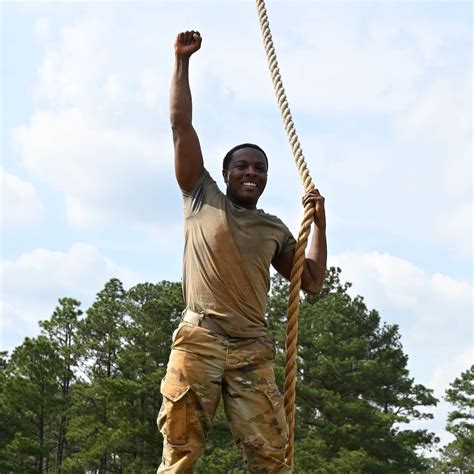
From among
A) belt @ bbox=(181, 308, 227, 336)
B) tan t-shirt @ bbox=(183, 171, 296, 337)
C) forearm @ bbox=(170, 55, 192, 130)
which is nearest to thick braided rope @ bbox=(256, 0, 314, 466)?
tan t-shirt @ bbox=(183, 171, 296, 337)

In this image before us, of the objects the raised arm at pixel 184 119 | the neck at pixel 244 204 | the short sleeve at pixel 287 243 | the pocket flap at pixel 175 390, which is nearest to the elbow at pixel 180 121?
the raised arm at pixel 184 119

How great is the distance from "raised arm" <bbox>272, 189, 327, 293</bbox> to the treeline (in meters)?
25.2

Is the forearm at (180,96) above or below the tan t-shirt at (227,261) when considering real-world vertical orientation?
above

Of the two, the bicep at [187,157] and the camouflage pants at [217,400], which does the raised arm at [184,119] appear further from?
the camouflage pants at [217,400]

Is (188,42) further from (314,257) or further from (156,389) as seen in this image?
(156,389)

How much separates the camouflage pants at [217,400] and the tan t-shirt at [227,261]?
0.11 m

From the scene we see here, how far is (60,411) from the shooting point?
1563 inches

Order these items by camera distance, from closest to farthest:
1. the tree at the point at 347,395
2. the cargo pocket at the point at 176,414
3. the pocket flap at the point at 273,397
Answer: the cargo pocket at the point at 176,414 < the pocket flap at the point at 273,397 < the tree at the point at 347,395

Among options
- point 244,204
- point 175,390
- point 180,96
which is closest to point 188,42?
→ point 180,96

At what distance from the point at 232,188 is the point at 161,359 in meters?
32.6

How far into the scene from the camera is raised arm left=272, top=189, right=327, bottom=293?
475 centimetres

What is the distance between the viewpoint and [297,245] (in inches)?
182

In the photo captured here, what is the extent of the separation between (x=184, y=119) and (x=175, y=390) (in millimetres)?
1349

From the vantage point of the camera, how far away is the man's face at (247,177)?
4566 millimetres
